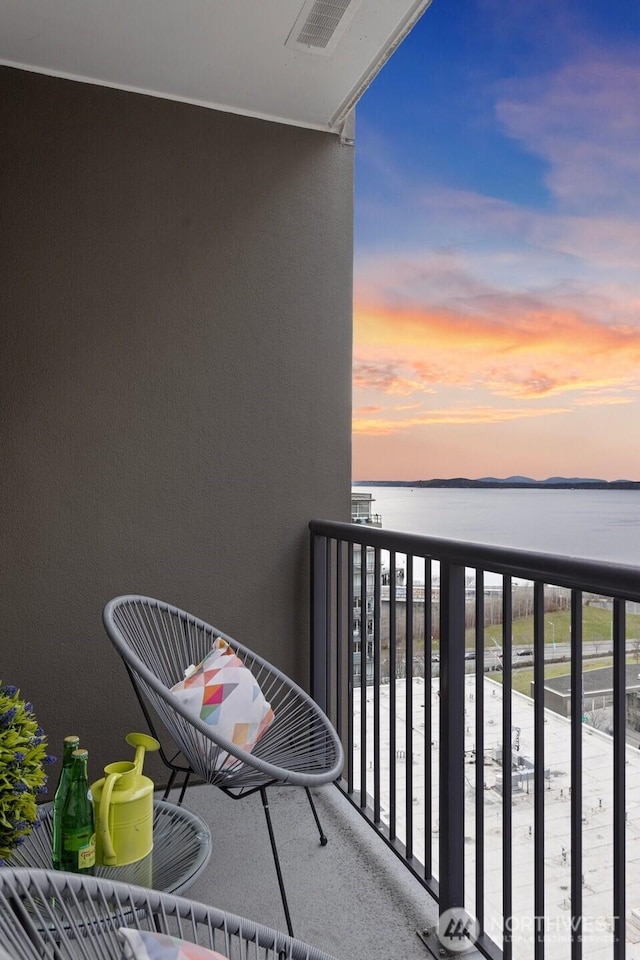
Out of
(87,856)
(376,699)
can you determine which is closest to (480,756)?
(376,699)

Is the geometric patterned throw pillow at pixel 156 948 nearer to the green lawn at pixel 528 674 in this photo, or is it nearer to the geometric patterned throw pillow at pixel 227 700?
the green lawn at pixel 528 674

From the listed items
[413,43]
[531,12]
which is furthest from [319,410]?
[531,12]

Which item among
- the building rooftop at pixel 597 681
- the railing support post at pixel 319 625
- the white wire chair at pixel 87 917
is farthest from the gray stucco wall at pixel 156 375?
the white wire chair at pixel 87 917

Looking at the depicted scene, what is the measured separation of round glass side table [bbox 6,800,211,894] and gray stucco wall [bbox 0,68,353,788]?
0.78 m

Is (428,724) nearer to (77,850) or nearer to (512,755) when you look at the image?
(512,755)

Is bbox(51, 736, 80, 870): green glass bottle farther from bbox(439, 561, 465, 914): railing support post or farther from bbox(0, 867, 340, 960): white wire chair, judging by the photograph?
bbox(439, 561, 465, 914): railing support post

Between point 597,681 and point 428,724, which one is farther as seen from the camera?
point 428,724

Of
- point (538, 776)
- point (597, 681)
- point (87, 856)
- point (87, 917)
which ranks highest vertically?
point (597, 681)

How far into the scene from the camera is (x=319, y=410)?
2.88 m

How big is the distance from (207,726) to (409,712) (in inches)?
26.3

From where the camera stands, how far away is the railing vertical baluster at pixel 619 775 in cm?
117

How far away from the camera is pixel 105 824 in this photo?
1.53 m

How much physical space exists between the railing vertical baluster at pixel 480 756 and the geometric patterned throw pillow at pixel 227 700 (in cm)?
65

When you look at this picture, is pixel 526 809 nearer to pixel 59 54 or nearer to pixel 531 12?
pixel 59 54
